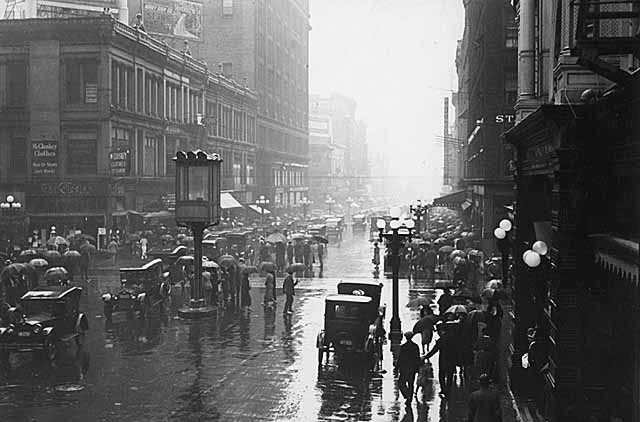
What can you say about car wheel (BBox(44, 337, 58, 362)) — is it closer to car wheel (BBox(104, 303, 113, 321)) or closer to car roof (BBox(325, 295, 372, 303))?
car wheel (BBox(104, 303, 113, 321))

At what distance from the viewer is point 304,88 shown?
125438 mm

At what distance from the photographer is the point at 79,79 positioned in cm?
5278

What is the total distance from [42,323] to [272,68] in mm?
83768

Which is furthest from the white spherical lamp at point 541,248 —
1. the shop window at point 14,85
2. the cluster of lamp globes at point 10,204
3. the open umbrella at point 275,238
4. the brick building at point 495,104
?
the shop window at point 14,85

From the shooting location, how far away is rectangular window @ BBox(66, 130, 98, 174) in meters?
52.5

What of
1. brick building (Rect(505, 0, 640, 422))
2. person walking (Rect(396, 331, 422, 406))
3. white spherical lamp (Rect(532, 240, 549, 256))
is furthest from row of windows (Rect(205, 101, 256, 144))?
brick building (Rect(505, 0, 640, 422))

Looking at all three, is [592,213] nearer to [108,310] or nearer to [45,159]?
[108,310]

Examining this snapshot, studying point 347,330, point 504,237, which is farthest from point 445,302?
point 347,330

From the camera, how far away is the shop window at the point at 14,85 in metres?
53.2

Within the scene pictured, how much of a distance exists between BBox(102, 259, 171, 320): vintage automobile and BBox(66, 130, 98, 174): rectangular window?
22.1 m

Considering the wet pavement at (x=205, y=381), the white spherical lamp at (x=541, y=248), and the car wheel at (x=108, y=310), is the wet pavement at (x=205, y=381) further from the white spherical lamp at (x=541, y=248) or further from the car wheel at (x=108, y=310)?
the white spherical lamp at (x=541, y=248)

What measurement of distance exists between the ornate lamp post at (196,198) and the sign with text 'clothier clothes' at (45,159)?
2449cm

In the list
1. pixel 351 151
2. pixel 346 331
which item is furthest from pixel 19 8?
pixel 351 151

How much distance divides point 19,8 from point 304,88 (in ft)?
217
